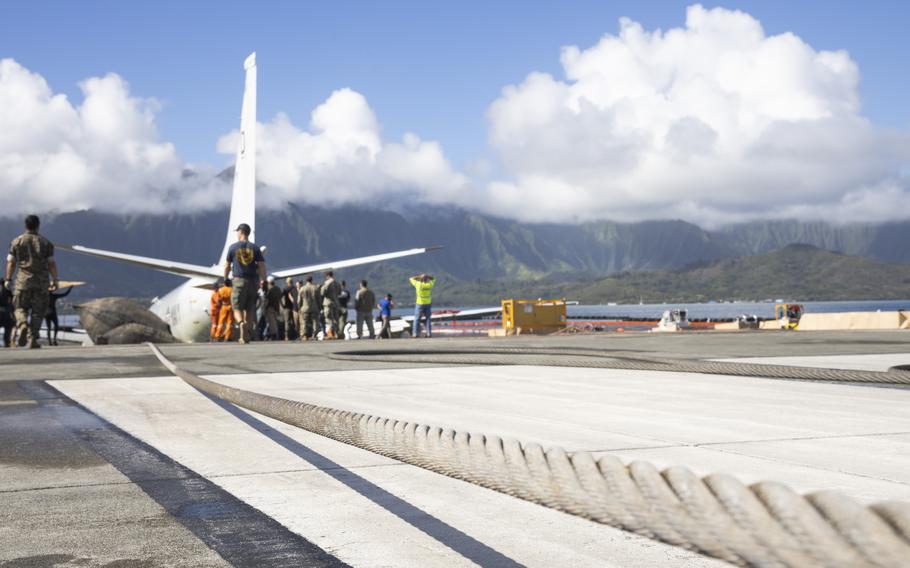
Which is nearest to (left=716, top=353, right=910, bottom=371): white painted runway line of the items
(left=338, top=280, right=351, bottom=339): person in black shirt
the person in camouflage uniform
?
the person in camouflage uniform

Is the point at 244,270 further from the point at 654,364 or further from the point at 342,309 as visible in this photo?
the point at 342,309

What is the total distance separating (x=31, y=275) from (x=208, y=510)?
47.0ft

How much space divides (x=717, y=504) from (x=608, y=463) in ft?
1.78

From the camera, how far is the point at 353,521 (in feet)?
10.2

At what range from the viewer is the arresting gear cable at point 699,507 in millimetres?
1507

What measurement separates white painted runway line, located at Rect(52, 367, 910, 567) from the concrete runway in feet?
0.04

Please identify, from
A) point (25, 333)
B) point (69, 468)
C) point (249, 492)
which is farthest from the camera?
point (25, 333)

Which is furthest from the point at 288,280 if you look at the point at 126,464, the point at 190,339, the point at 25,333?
the point at 126,464

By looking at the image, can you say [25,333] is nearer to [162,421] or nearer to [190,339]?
[162,421]

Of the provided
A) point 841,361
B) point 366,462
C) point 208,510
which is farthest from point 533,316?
point 208,510

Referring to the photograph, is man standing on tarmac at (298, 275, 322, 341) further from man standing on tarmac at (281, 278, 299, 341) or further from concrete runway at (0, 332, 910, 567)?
concrete runway at (0, 332, 910, 567)

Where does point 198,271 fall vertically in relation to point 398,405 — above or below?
above

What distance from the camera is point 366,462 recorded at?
4266 mm

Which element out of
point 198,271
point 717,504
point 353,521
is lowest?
point 353,521
